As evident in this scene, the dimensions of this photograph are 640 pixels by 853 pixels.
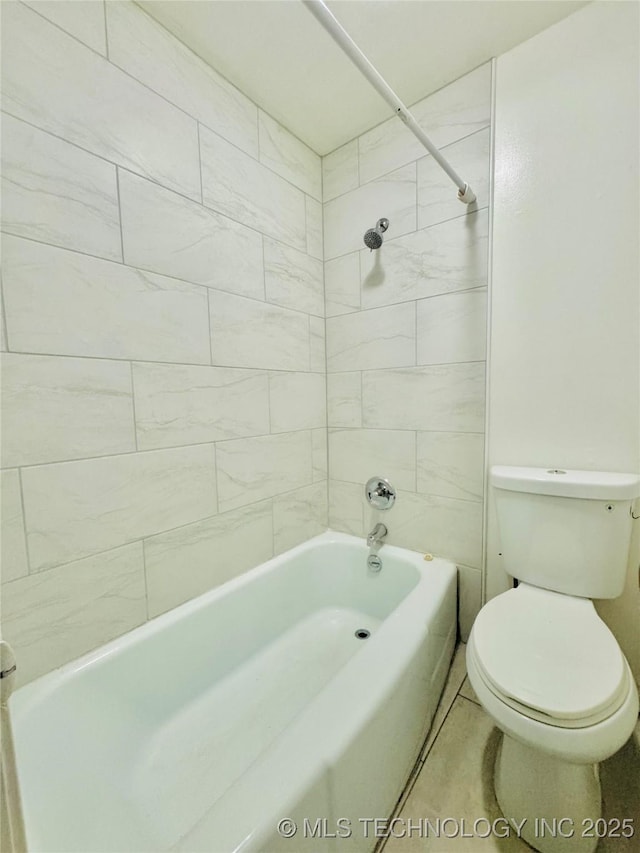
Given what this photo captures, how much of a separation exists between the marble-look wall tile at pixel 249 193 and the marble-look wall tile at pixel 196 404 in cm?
62

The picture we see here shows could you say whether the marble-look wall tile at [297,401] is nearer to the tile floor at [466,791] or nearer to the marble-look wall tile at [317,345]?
the marble-look wall tile at [317,345]

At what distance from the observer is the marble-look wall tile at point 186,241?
1.07 m

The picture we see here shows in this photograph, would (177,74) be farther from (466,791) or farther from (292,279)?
(466,791)

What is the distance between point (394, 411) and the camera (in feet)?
5.29

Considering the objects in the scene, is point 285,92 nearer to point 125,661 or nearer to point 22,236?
point 22,236

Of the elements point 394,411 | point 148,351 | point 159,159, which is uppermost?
point 159,159

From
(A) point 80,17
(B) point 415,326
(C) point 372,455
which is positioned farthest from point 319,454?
(A) point 80,17

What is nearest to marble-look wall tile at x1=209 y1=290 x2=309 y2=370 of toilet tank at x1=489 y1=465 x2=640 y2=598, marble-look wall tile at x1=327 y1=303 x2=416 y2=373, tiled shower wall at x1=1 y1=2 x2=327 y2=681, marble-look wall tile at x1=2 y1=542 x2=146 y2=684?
tiled shower wall at x1=1 y1=2 x2=327 y2=681

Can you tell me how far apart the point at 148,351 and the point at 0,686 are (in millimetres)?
903

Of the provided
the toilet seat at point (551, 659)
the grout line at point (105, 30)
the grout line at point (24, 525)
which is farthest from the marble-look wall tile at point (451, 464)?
the grout line at point (105, 30)

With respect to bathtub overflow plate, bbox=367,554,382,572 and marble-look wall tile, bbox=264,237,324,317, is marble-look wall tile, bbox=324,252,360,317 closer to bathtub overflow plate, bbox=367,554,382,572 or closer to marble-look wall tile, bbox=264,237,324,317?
marble-look wall tile, bbox=264,237,324,317

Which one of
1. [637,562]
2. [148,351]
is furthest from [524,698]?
[148,351]

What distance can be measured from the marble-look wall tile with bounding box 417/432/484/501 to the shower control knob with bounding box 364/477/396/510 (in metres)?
0.14

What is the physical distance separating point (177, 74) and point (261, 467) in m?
1.40
